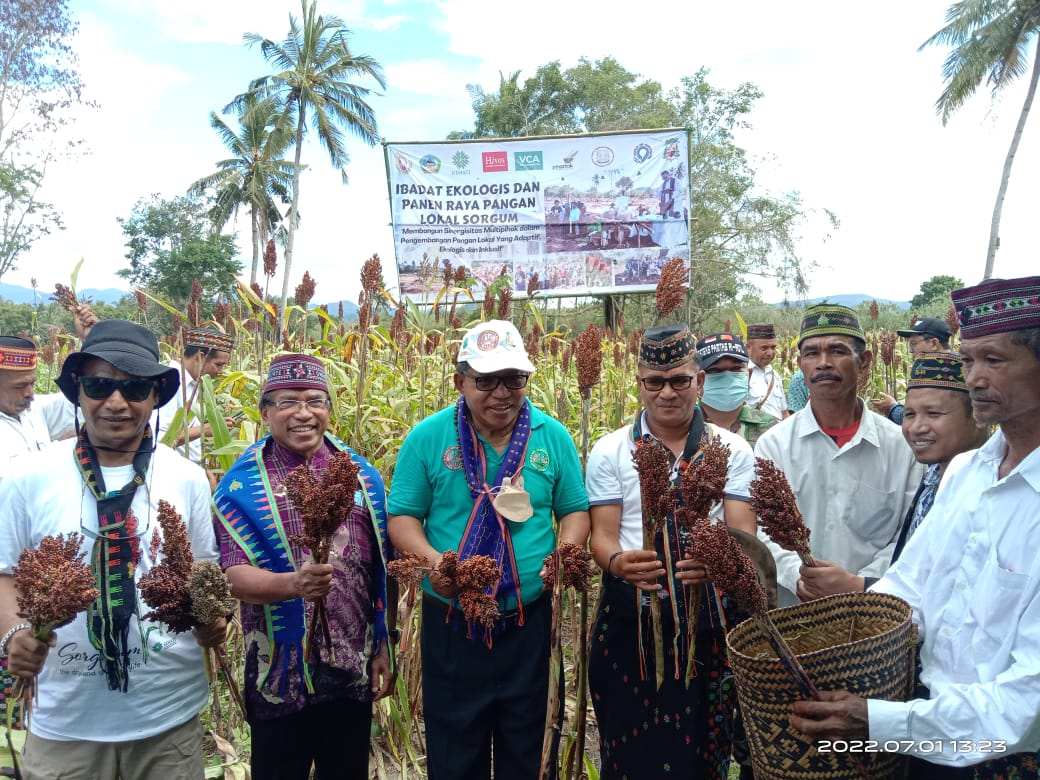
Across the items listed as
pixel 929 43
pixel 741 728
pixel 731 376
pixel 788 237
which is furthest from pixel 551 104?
pixel 741 728

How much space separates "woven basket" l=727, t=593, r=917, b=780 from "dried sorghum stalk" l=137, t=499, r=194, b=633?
1117 mm

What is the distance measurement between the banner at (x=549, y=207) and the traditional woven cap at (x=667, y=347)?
6.86 metres

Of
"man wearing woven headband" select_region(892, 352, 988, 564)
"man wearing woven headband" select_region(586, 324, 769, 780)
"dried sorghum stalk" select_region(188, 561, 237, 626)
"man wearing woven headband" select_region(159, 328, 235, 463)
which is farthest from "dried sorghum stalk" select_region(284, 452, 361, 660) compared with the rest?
"man wearing woven headband" select_region(892, 352, 988, 564)

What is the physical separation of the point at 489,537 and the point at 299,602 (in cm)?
58

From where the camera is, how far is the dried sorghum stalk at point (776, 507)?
1397 mm

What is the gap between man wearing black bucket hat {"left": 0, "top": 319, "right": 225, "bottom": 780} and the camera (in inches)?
67.6

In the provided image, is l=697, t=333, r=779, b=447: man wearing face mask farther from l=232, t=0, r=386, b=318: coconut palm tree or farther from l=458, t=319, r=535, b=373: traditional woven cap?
l=232, t=0, r=386, b=318: coconut palm tree

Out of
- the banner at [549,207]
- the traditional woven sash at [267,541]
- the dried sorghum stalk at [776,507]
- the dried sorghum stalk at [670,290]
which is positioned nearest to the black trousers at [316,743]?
the traditional woven sash at [267,541]

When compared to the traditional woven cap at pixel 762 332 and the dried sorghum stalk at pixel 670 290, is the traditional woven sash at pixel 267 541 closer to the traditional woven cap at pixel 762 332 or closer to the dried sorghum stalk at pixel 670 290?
the dried sorghum stalk at pixel 670 290

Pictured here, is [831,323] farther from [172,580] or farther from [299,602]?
[172,580]

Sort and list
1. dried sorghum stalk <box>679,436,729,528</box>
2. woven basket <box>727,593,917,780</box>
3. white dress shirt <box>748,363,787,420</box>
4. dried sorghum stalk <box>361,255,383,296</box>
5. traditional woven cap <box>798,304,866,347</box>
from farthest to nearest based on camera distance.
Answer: white dress shirt <box>748,363,787,420</box> < dried sorghum stalk <box>361,255,383,296</box> < traditional woven cap <box>798,304,866,347</box> < dried sorghum stalk <box>679,436,729,528</box> < woven basket <box>727,593,917,780</box>

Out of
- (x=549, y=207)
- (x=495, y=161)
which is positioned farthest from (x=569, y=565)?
(x=495, y=161)

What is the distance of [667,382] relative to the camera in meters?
2.14

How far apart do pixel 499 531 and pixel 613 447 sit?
449 millimetres
